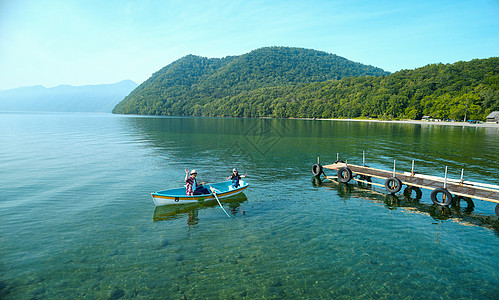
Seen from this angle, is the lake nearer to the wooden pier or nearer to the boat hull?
the boat hull

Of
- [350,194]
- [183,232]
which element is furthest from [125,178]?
[350,194]

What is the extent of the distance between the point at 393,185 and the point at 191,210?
69.2ft

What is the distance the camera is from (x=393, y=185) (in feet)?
89.1

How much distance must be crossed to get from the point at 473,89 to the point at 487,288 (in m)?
184

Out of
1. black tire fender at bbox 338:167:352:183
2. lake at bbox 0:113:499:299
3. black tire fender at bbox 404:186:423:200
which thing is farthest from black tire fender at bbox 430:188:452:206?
black tire fender at bbox 338:167:352:183

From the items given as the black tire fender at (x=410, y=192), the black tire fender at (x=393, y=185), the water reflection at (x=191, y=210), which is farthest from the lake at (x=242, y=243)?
the black tire fender at (x=410, y=192)

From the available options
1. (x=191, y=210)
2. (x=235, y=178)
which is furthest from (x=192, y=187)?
(x=235, y=178)

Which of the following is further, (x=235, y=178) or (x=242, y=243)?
(x=235, y=178)

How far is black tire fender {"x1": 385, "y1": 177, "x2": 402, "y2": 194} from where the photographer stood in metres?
25.8

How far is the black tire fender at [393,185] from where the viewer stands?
84.5 ft

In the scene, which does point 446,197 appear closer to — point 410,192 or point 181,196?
point 410,192

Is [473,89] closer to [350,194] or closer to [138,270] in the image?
[350,194]

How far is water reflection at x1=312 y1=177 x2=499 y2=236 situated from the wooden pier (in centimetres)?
65

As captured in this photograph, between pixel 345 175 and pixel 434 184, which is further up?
pixel 434 184
